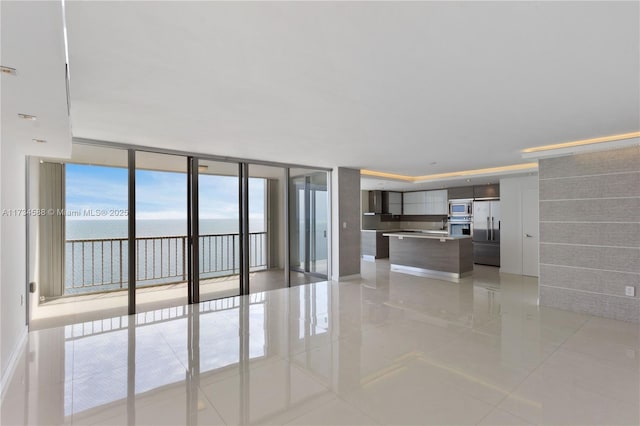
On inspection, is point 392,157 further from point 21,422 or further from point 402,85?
point 21,422

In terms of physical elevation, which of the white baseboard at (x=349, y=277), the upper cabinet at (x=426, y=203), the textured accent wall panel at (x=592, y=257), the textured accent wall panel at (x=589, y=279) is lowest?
the white baseboard at (x=349, y=277)

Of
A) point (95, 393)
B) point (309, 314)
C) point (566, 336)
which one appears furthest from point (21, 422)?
point (566, 336)

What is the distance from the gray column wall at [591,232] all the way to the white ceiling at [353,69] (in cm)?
75

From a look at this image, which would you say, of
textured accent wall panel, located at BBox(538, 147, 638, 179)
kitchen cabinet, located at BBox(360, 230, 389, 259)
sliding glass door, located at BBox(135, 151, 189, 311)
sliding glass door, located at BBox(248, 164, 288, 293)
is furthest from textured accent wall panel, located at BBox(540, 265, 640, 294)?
sliding glass door, located at BBox(135, 151, 189, 311)

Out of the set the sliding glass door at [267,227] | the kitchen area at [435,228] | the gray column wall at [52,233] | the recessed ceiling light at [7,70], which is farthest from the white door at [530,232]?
the gray column wall at [52,233]

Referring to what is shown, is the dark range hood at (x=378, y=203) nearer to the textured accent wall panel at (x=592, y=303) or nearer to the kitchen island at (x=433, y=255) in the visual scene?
the kitchen island at (x=433, y=255)

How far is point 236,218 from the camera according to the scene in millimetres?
5180

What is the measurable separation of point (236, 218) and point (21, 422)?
11.2 feet

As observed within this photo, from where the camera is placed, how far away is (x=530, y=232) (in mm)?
6719

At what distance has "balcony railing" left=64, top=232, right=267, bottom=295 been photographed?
4.61 meters

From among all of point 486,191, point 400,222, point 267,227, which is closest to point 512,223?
point 486,191

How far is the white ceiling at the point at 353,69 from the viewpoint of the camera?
1547mm

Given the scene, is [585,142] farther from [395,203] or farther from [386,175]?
[395,203]

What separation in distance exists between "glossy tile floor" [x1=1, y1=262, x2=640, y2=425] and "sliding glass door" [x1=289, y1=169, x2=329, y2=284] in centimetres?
176
